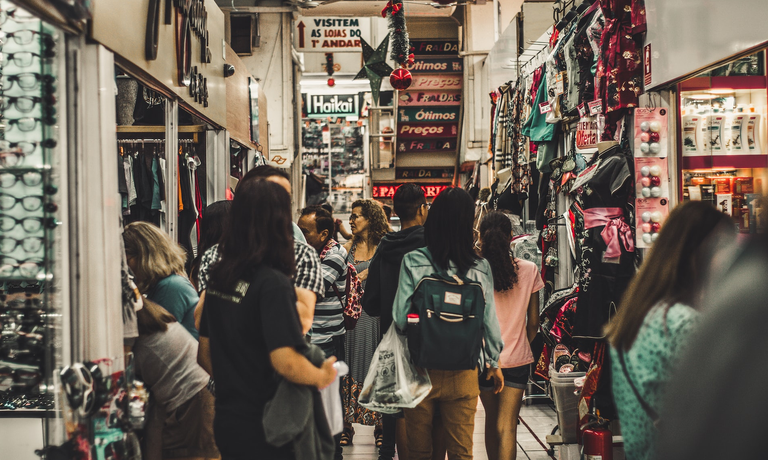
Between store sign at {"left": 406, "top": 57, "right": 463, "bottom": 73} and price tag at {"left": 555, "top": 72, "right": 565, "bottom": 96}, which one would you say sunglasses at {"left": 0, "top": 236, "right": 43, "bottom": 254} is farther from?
store sign at {"left": 406, "top": 57, "right": 463, "bottom": 73}

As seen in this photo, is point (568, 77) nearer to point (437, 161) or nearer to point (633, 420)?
point (633, 420)

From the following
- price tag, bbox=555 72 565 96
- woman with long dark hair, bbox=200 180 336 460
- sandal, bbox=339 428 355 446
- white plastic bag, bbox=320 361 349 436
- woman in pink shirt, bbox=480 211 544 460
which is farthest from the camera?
price tag, bbox=555 72 565 96

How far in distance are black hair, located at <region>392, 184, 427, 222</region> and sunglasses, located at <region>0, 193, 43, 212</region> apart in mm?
1870

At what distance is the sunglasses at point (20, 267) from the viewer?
2559mm

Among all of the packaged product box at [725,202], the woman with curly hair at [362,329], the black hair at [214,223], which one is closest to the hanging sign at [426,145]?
the woman with curly hair at [362,329]

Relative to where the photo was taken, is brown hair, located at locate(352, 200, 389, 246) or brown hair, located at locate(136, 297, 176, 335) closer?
brown hair, located at locate(136, 297, 176, 335)

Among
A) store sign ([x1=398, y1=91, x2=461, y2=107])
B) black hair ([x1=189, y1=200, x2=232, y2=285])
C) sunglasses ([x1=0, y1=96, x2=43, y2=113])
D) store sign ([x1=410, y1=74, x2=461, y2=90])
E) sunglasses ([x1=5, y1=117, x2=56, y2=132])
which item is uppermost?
store sign ([x1=410, y1=74, x2=461, y2=90])

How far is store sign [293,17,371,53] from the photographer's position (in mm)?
9461

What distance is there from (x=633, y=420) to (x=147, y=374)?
2.13m

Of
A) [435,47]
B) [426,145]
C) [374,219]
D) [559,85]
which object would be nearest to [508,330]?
[374,219]

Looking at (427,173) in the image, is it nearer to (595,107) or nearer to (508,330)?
(595,107)

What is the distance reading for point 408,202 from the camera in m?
3.74

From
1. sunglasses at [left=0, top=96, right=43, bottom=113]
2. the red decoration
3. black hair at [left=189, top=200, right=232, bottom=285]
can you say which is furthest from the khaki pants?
the red decoration

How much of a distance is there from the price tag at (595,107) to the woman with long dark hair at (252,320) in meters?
2.93
